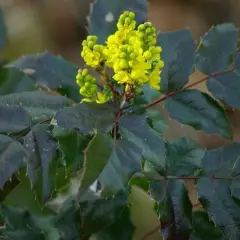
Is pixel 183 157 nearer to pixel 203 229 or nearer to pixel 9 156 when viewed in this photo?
pixel 203 229

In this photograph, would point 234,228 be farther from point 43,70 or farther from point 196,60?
point 43,70

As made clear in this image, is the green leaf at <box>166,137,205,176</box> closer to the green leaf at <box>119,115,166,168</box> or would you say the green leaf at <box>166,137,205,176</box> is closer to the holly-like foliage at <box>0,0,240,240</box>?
the holly-like foliage at <box>0,0,240,240</box>

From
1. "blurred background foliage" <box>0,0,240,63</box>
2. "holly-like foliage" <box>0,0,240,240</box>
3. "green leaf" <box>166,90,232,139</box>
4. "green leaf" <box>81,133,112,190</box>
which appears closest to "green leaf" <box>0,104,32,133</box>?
"holly-like foliage" <box>0,0,240,240</box>

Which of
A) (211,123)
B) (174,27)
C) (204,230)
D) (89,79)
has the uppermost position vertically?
(89,79)

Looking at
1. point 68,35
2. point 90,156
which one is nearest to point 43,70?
point 90,156

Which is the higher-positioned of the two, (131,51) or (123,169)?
(131,51)

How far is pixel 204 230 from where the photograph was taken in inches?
30.4

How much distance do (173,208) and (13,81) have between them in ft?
1.30

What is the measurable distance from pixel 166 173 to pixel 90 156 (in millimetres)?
185

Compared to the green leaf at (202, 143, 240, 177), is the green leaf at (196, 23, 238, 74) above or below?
above

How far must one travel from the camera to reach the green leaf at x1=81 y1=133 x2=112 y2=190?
585mm

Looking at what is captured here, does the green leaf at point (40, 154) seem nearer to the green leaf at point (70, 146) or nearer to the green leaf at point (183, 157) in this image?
the green leaf at point (70, 146)

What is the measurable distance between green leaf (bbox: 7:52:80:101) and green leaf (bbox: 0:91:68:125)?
0.12 meters

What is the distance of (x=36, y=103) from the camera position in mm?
709
